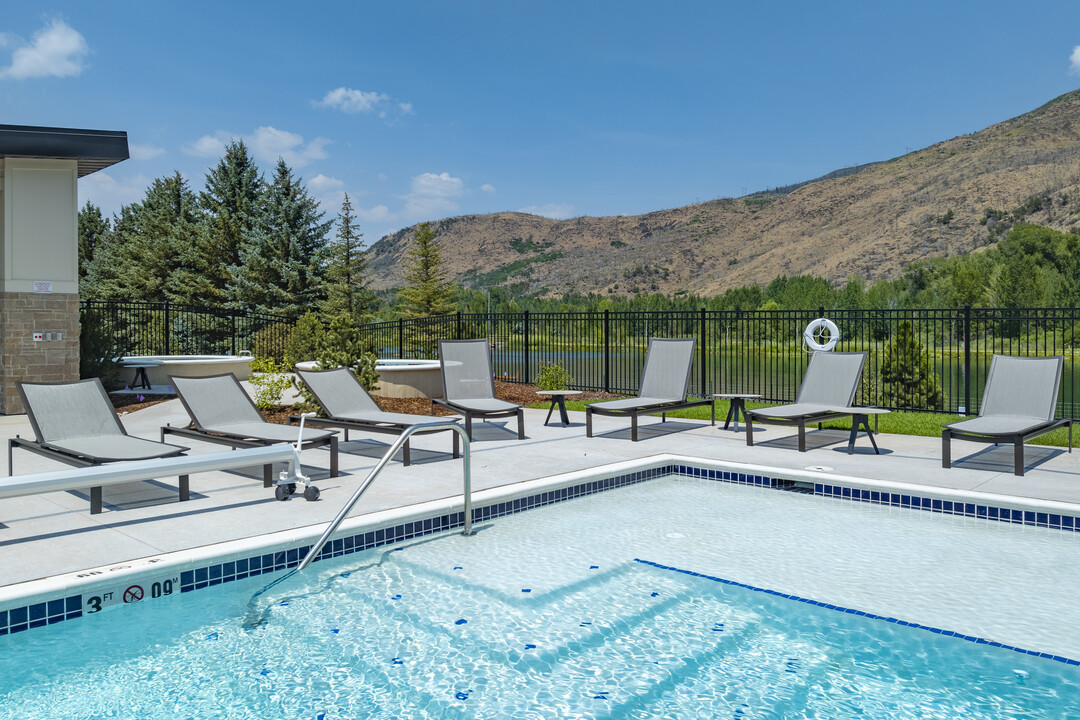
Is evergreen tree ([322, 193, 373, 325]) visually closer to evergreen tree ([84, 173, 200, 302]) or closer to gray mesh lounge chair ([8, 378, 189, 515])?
evergreen tree ([84, 173, 200, 302])

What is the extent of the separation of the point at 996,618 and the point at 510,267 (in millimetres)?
108604

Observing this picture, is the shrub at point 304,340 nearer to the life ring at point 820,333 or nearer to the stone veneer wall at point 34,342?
the stone veneer wall at point 34,342

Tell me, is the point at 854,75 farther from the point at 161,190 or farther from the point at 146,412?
the point at 146,412

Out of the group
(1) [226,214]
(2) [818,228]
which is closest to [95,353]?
(1) [226,214]

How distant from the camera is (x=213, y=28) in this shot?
19234mm

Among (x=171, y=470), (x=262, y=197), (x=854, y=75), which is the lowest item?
(x=171, y=470)

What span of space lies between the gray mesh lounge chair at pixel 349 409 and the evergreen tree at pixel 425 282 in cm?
3177

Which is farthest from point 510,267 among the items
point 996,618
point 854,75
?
point 996,618

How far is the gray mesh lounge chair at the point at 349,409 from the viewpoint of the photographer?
21.2 ft

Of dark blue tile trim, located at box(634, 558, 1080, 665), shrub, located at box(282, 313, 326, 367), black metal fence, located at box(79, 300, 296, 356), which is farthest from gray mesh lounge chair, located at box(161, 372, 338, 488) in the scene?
black metal fence, located at box(79, 300, 296, 356)

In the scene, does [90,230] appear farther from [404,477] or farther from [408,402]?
[404,477]

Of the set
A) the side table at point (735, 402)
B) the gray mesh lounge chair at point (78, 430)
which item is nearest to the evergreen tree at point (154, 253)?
the gray mesh lounge chair at point (78, 430)

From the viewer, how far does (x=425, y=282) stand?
129ft

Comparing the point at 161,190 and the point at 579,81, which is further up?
the point at 579,81
